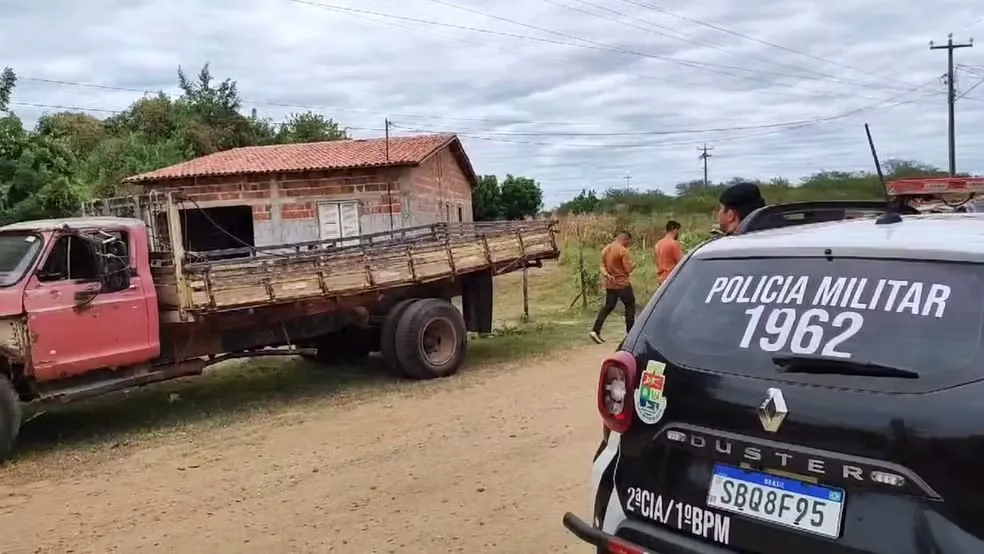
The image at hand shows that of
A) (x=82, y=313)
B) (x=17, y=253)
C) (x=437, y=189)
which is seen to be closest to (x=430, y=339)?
(x=82, y=313)

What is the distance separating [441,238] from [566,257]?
1509 centimetres

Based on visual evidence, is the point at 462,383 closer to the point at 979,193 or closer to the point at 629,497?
the point at 979,193

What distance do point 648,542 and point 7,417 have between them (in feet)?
20.4

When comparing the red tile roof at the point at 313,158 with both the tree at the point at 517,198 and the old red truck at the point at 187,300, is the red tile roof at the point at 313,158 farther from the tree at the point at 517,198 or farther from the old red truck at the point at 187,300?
the tree at the point at 517,198

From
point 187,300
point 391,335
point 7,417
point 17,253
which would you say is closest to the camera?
point 7,417

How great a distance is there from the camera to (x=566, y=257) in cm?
2578

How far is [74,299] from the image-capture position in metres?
7.72

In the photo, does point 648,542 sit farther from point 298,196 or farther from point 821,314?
point 298,196

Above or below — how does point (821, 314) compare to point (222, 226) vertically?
above

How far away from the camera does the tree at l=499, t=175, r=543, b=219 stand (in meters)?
50.0

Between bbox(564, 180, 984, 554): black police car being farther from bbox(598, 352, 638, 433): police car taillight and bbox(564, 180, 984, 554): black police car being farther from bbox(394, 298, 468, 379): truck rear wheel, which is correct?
bbox(394, 298, 468, 379): truck rear wheel

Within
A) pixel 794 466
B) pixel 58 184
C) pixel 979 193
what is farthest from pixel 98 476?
pixel 58 184

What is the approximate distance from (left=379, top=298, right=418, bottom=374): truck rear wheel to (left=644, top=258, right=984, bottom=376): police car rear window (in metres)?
7.38

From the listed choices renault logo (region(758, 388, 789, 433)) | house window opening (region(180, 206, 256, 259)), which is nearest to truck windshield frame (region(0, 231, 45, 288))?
renault logo (region(758, 388, 789, 433))
